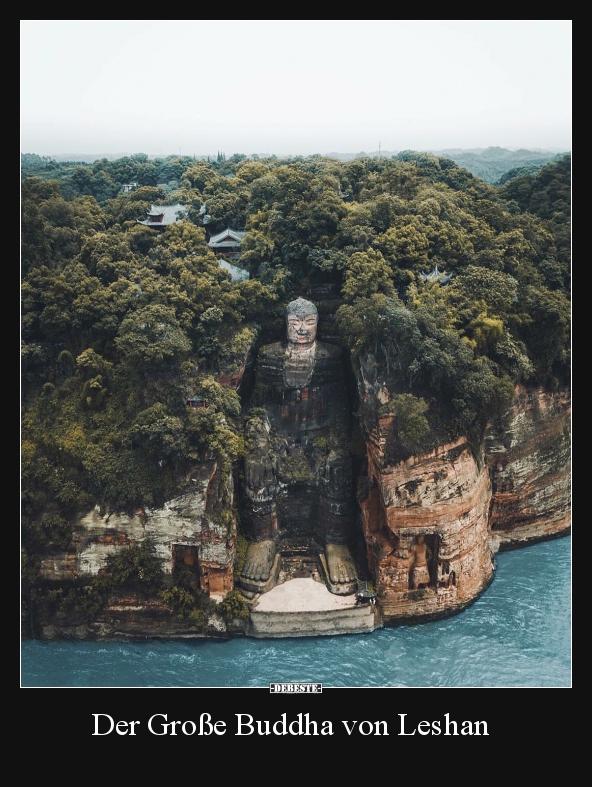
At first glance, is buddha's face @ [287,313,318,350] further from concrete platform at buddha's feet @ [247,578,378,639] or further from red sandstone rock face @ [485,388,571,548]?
concrete platform at buddha's feet @ [247,578,378,639]

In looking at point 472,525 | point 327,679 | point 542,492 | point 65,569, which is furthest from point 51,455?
point 542,492

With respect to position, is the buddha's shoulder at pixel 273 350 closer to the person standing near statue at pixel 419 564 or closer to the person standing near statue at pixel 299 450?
the person standing near statue at pixel 299 450

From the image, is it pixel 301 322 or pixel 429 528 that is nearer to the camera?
pixel 429 528

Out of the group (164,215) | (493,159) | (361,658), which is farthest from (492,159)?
(361,658)

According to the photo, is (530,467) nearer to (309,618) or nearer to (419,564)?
(419,564)

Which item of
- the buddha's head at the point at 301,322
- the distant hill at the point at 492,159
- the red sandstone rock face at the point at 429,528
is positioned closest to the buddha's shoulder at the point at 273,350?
the buddha's head at the point at 301,322

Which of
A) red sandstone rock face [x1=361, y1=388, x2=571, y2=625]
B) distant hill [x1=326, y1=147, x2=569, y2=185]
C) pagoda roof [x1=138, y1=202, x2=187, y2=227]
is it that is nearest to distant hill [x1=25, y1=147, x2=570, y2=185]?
distant hill [x1=326, y1=147, x2=569, y2=185]

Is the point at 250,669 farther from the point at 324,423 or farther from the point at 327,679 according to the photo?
the point at 324,423
